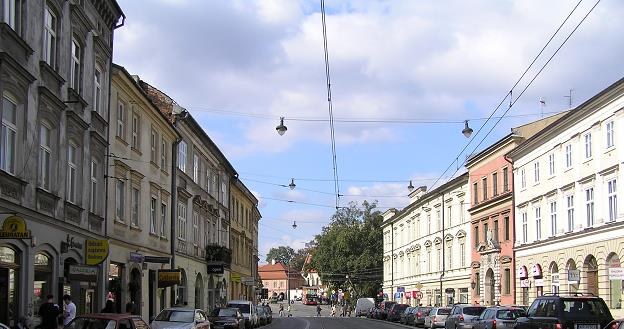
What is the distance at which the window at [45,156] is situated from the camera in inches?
802

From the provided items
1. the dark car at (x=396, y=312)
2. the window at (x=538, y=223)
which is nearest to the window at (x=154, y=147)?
the window at (x=538, y=223)

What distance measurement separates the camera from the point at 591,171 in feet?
121

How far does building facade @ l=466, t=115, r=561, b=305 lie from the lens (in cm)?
5012

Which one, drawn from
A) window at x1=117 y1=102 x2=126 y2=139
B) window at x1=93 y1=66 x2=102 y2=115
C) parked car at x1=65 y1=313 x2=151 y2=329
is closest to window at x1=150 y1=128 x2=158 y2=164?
window at x1=117 y1=102 x2=126 y2=139

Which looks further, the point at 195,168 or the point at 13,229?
the point at 195,168

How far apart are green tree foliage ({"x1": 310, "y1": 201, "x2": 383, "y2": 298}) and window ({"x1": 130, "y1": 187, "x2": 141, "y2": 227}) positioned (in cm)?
7299

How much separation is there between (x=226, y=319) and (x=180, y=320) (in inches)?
418

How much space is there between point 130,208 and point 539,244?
2469 cm

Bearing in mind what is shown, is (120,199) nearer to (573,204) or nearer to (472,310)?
(472,310)

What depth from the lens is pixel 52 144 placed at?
21.3 m

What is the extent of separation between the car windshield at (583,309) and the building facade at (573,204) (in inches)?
279

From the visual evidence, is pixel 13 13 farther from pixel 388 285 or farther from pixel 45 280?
pixel 388 285

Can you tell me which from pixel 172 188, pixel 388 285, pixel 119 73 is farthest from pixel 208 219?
pixel 388 285

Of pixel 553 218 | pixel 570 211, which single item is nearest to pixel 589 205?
pixel 570 211
